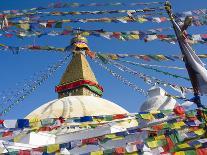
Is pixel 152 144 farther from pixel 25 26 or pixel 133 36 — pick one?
pixel 25 26

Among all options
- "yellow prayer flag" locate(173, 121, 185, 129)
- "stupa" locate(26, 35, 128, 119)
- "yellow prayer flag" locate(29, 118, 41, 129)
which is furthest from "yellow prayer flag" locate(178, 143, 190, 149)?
"stupa" locate(26, 35, 128, 119)

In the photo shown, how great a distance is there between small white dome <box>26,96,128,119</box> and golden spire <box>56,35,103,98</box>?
539 cm

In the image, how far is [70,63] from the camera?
107 ft

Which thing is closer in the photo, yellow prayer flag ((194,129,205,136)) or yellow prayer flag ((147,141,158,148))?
yellow prayer flag ((147,141,158,148))

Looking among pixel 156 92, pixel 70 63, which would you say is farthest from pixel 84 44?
pixel 156 92

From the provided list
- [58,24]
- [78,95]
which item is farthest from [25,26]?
[78,95]

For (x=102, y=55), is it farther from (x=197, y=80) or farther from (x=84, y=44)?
(x=84, y=44)

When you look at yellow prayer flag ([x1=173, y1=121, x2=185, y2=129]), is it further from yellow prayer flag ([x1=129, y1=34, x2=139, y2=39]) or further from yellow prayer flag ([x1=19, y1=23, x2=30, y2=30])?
yellow prayer flag ([x1=19, y1=23, x2=30, y2=30])

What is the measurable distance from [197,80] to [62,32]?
365 cm

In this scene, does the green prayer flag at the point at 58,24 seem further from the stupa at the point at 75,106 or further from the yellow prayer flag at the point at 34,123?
the yellow prayer flag at the point at 34,123

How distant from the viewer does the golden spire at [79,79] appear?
2945 centimetres

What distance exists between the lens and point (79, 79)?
3022cm

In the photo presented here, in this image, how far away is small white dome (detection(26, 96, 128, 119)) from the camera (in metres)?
21.1

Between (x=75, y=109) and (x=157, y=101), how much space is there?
21.4ft
